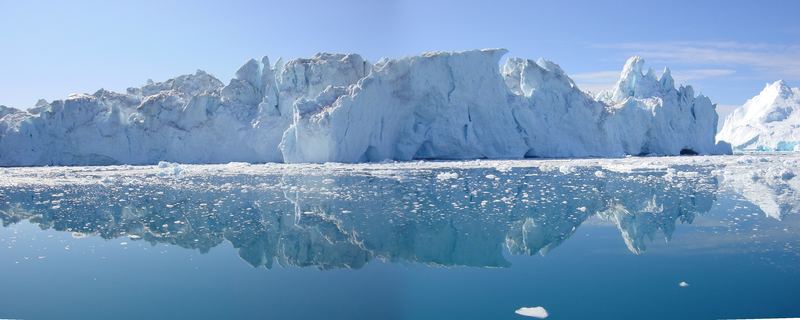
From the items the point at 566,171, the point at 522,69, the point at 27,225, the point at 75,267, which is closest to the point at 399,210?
the point at 75,267

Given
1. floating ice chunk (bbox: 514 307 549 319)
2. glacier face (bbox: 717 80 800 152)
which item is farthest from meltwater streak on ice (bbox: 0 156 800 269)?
glacier face (bbox: 717 80 800 152)

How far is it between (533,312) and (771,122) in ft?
138

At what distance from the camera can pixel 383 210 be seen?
24.8 feet

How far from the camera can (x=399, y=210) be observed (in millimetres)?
7555

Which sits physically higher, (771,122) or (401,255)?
(771,122)

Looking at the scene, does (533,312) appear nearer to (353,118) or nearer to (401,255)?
(401,255)

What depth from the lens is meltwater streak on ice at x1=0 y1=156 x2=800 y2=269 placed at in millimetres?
5566

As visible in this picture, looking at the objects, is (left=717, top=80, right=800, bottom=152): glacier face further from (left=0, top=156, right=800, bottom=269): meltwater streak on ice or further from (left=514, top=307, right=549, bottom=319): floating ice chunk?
(left=514, top=307, right=549, bottom=319): floating ice chunk

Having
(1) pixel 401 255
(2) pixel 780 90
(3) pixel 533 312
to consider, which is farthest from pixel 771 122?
(3) pixel 533 312

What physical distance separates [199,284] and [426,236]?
235 cm

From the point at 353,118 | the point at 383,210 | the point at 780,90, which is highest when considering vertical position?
the point at 780,90

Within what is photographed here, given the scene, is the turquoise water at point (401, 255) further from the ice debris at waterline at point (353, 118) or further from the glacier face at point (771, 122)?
the glacier face at point (771, 122)

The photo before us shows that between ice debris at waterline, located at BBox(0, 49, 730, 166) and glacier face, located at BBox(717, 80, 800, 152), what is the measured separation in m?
17.4

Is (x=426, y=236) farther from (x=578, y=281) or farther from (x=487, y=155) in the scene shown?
(x=487, y=155)
